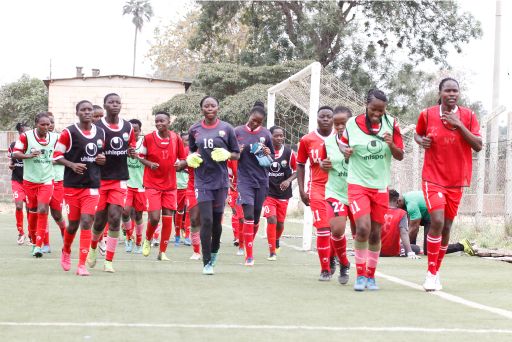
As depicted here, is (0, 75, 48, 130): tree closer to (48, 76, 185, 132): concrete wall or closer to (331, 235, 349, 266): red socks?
(48, 76, 185, 132): concrete wall

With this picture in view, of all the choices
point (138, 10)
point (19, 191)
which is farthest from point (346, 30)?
point (138, 10)

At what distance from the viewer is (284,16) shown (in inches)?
1683

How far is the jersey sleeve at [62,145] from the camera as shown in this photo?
35.2ft

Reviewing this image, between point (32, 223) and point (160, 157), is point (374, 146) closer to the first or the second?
point (160, 157)

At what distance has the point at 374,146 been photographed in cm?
960

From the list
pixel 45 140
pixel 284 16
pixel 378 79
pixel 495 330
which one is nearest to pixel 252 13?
pixel 284 16

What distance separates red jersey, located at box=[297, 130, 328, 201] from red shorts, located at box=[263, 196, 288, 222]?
128 inches

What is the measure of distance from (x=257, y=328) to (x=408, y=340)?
112 centimetres

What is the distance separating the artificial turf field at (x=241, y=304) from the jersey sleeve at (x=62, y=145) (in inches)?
54.3

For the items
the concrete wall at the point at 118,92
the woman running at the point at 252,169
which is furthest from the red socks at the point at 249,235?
the concrete wall at the point at 118,92

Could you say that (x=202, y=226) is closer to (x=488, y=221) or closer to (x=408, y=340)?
(x=408, y=340)

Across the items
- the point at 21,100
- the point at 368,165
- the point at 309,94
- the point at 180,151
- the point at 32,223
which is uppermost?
the point at 21,100

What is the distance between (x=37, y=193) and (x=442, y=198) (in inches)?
272

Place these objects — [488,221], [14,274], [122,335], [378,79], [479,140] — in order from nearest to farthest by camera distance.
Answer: [122,335] < [479,140] < [14,274] < [488,221] < [378,79]
